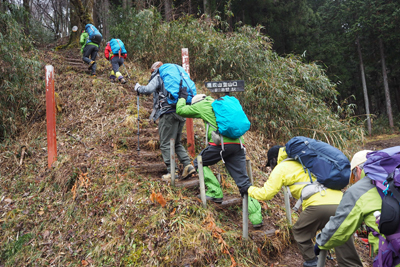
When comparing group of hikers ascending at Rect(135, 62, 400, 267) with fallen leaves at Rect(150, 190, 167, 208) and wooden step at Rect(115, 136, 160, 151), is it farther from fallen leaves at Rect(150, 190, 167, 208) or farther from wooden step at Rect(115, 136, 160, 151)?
wooden step at Rect(115, 136, 160, 151)

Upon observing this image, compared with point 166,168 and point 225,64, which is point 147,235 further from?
point 225,64

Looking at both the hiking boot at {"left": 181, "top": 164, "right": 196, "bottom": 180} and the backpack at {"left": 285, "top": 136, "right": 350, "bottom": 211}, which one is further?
the hiking boot at {"left": 181, "top": 164, "right": 196, "bottom": 180}

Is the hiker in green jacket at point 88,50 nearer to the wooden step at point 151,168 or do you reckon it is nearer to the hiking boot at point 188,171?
the wooden step at point 151,168

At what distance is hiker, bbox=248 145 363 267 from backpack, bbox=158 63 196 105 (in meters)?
2.07

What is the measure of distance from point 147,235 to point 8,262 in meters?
2.23

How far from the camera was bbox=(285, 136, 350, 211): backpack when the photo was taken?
3.01m

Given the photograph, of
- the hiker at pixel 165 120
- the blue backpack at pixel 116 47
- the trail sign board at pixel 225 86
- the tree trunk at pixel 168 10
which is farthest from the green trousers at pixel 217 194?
the tree trunk at pixel 168 10

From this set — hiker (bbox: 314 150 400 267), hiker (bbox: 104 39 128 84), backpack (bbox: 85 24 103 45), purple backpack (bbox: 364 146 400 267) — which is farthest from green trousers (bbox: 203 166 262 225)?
backpack (bbox: 85 24 103 45)

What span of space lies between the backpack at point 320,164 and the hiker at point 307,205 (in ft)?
0.19

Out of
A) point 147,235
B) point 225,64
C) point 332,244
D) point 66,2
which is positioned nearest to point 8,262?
point 147,235

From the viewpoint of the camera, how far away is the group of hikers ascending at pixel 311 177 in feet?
7.00

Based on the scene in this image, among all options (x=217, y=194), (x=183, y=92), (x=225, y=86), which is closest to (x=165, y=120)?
Result: (x=183, y=92)

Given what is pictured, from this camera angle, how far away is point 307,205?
3199 mm

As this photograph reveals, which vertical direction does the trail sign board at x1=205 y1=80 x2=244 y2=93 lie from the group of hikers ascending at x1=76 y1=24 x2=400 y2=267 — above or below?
above
